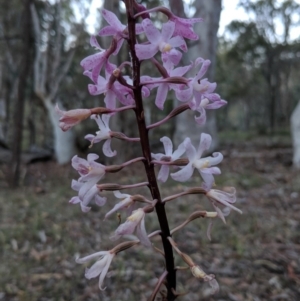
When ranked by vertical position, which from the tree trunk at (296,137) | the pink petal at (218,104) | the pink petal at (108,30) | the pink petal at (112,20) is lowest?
the tree trunk at (296,137)

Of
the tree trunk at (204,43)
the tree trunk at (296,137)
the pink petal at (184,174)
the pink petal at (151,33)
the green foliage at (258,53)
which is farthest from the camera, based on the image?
the green foliage at (258,53)

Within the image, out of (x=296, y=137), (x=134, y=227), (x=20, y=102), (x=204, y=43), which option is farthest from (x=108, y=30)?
(x=204, y=43)


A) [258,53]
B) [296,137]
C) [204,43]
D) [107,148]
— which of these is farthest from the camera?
[258,53]

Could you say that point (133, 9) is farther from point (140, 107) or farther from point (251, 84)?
point (251, 84)

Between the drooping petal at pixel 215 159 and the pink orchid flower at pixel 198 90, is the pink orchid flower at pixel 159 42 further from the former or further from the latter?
the drooping petal at pixel 215 159

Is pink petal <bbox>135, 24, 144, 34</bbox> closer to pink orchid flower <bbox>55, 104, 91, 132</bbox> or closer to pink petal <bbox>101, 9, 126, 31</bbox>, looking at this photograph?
pink petal <bbox>101, 9, 126, 31</bbox>

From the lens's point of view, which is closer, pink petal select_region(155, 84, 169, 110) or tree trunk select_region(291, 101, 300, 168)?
pink petal select_region(155, 84, 169, 110)

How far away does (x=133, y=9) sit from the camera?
1.05 m

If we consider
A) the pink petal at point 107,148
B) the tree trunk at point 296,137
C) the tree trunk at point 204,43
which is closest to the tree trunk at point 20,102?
the tree trunk at point 204,43

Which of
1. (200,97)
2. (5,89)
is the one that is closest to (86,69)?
(200,97)

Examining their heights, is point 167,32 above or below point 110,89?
above

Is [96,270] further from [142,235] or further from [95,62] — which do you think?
[95,62]

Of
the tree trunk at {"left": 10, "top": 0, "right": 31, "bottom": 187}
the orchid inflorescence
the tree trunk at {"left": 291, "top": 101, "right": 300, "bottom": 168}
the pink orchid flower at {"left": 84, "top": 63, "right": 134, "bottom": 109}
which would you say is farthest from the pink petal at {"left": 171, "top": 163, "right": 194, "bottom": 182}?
the tree trunk at {"left": 291, "top": 101, "right": 300, "bottom": 168}

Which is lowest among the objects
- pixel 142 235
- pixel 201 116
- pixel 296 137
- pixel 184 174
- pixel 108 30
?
pixel 296 137
